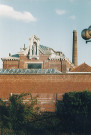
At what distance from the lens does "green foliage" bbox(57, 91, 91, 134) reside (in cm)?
1444

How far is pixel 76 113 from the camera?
612 inches

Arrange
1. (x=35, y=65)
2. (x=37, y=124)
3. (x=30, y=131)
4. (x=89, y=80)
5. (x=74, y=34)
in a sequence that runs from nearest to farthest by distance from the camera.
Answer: (x=30, y=131) → (x=37, y=124) → (x=89, y=80) → (x=35, y=65) → (x=74, y=34)

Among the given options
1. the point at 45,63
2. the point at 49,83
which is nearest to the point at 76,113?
the point at 49,83

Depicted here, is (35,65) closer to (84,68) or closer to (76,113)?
(84,68)

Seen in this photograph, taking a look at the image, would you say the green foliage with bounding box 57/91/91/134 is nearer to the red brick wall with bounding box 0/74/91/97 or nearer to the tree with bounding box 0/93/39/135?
the tree with bounding box 0/93/39/135

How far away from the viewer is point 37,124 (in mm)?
14984

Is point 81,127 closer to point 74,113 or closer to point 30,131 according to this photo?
point 74,113

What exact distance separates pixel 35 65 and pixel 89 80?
1442 cm

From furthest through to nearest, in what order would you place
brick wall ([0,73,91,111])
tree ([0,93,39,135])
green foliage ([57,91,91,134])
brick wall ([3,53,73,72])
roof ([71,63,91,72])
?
brick wall ([3,53,73,72]) → roof ([71,63,91,72]) → brick wall ([0,73,91,111]) → tree ([0,93,39,135]) → green foliage ([57,91,91,134])

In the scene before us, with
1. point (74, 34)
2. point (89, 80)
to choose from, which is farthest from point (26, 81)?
point (74, 34)

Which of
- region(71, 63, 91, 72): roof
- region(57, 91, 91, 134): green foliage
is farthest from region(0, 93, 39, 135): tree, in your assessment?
region(71, 63, 91, 72): roof

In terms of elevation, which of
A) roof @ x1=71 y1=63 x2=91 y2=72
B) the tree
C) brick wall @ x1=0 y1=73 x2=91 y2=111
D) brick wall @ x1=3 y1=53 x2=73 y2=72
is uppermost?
brick wall @ x1=3 y1=53 x2=73 y2=72

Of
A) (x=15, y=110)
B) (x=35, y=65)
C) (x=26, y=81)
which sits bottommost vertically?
(x=15, y=110)

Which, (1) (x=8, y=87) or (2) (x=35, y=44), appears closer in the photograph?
(1) (x=8, y=87)
